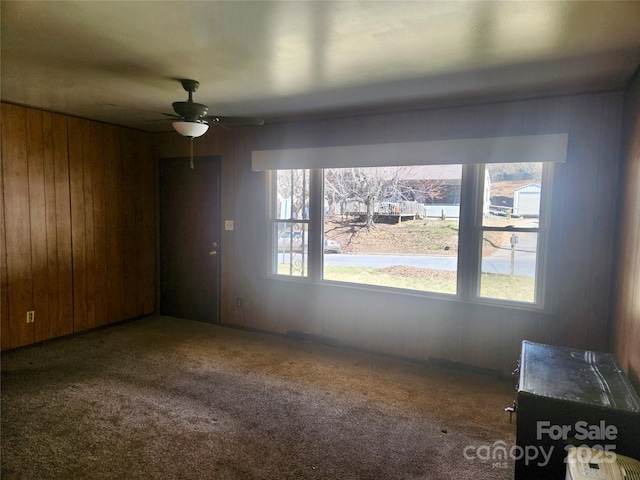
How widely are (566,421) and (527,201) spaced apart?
6.48 feet

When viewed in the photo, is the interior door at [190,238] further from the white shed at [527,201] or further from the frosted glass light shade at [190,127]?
the white shed at [527,201]

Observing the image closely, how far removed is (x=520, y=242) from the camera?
11.2ft

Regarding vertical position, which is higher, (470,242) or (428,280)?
(470,242)

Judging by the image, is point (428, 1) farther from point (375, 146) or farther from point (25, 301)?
point (25, 301)

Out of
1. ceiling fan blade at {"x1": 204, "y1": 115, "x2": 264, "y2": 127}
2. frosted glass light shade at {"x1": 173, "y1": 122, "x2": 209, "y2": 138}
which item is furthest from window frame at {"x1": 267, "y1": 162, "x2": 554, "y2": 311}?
frosted glass light shade at {"x1": 173, "y1": 122, "x2": 209, "y2": 138}

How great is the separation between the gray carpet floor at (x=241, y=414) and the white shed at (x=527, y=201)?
145 centimetres

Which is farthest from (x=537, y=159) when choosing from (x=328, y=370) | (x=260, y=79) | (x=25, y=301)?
(x=25, y=301)

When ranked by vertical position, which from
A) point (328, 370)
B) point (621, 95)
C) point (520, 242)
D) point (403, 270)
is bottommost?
point (328, 370)

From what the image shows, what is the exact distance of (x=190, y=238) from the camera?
16.7 feet

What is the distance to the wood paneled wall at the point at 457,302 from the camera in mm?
3096

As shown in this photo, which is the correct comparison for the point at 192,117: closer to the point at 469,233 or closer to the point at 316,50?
the point at 316,50

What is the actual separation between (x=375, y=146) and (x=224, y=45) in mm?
1922

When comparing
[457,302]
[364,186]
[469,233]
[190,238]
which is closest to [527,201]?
[469,233]

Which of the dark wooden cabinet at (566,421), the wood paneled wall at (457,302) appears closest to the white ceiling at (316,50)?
the wood paneled wall at (457,302)
